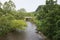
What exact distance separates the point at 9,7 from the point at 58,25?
1936 cm

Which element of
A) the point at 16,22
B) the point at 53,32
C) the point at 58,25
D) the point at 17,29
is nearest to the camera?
the point at 58,25

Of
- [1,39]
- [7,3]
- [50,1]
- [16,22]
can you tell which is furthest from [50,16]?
[7,3]

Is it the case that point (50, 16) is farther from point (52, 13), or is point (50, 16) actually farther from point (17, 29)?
point (17, 29)

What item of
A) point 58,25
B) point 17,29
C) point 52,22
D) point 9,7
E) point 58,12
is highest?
point 9,7

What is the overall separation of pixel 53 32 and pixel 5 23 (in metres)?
7.23

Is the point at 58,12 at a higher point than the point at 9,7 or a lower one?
lower

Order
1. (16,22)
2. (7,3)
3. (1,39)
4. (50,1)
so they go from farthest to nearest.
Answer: (7,3), (16,22), (50,1), (1,39)

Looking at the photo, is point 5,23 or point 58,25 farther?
point 5,23

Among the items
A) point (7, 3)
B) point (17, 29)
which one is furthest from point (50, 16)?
point (7, 3)

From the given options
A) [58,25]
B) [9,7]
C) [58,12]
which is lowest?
[58,25]

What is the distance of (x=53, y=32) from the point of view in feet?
46.9

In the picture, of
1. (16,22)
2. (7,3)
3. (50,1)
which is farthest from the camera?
(7,3)

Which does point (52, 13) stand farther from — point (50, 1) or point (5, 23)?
point (5, 23)

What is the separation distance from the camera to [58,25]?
1283 cm
